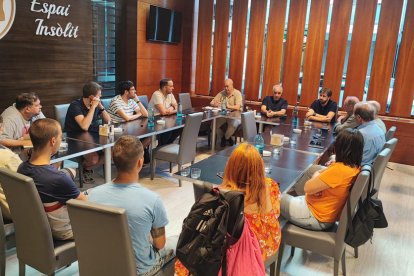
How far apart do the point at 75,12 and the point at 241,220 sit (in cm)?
439

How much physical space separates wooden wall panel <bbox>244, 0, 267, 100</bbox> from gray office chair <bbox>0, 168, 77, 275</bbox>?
518cm

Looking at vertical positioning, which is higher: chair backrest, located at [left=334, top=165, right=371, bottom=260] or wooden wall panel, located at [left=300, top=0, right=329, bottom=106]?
wooden wall panel, located at [left=300, top=0, right=329, bottom=106]

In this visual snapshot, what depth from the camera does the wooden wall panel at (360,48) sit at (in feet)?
18.1

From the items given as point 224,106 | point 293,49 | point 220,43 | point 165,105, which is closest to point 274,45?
point 293,49

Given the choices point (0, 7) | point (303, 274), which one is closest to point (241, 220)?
point (303, 274)

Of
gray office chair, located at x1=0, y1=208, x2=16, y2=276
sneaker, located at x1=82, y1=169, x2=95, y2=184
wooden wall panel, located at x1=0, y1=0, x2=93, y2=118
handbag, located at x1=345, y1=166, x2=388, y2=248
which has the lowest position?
Answer: sneaker, located at x1=82, y1=169, x2=95, y2=184

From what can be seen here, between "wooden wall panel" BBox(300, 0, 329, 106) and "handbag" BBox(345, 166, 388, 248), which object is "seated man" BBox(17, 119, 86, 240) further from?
"wooden wall panel" BBox(300, 0, 329, 106)

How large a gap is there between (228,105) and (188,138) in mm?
2086

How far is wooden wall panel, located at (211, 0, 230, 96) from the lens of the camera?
21.8 ft

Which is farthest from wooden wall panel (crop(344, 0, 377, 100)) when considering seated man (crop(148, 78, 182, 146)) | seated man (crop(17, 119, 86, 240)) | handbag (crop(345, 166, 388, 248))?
seated man (crop(17, 119, 86, 240))

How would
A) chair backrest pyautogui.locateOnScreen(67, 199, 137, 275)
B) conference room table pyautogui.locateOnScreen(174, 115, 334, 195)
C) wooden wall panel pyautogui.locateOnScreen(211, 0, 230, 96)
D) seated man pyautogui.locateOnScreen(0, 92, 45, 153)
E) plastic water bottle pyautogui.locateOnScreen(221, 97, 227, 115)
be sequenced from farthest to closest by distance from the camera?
wooden wall panel pyautogui.locateOnScreen(211, 0, 230, 96)
plastic water bottle pyautogui.locateOnScreen(221, 97, 227, 115)
seated man pyautogui.locateOnScreen(0, 92, 45, 153)
conference room table pyautogui.locateOnScreen(174, 115, 334, 195)
chair backrest pyautogui.locateOnScreen(67, 199, 137, 275)

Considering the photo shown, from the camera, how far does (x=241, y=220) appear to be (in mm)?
1566

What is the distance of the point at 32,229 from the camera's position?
6.09 ft

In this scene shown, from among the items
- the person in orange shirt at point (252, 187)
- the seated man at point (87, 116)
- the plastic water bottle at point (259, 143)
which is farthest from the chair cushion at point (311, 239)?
the seated man at point (87, 116)
